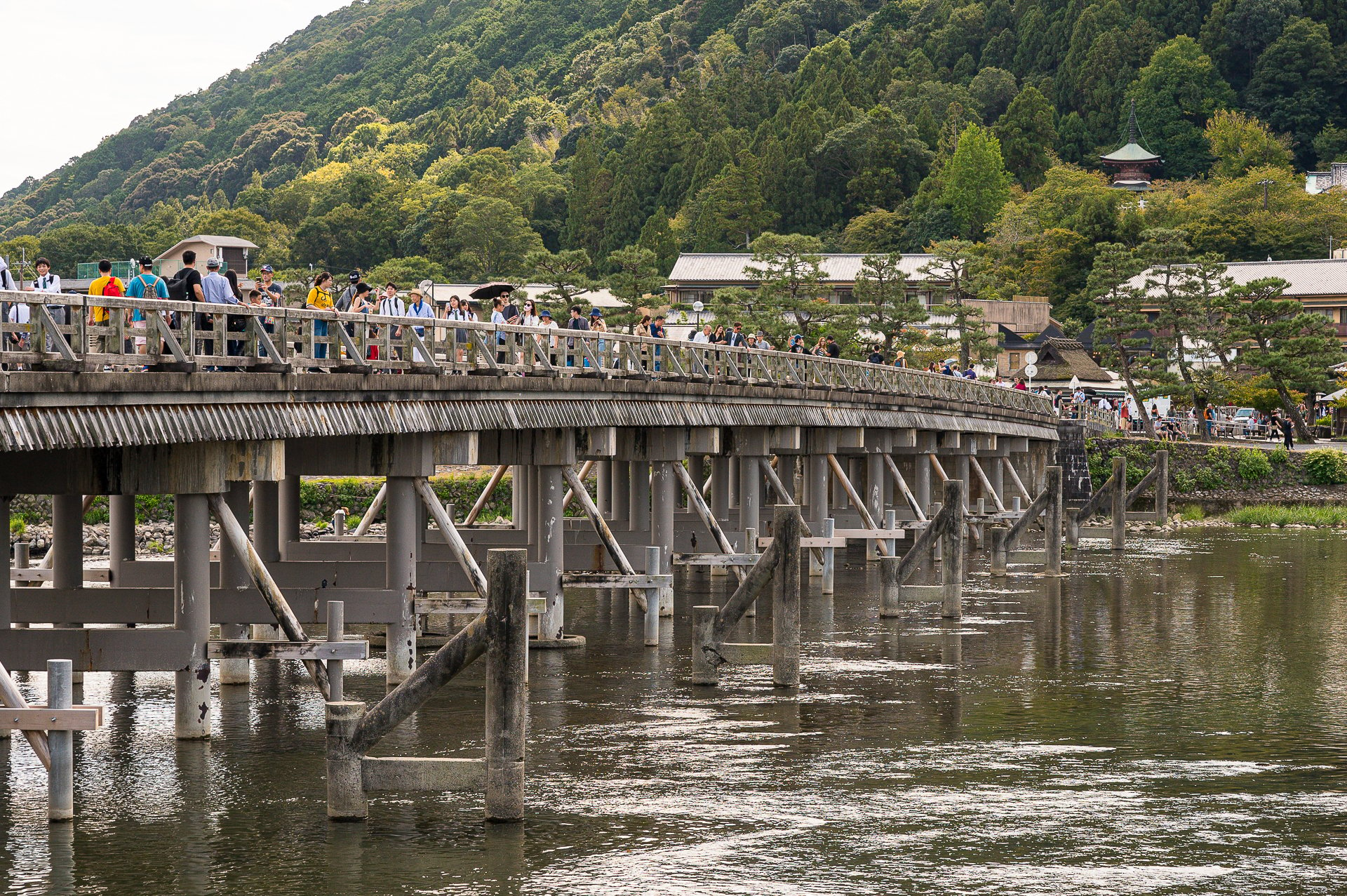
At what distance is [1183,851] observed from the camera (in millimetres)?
15039

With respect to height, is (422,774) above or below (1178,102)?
below

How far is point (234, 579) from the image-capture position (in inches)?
850

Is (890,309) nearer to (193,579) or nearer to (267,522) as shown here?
(267,522)

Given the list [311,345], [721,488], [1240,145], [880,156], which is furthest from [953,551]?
[1240,145]

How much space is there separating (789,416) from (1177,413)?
4620 cm

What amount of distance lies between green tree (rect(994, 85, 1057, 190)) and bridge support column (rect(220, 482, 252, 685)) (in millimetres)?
114279

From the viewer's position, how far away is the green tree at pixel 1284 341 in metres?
68.4

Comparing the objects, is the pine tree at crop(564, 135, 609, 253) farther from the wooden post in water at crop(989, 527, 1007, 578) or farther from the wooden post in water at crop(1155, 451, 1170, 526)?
the wooden post in water at crop(989, 527, 1007, 578)

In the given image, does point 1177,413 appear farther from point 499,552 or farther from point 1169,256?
point 499,552

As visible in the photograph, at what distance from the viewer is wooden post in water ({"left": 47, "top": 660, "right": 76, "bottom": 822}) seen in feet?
45.9

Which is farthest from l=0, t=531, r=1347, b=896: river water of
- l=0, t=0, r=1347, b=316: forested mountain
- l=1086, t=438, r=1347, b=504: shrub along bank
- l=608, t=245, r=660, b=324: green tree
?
l=0, t=0, r=1347, b=316: forested mountain

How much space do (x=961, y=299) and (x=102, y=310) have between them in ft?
236

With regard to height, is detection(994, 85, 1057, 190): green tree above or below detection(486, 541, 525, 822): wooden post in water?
above

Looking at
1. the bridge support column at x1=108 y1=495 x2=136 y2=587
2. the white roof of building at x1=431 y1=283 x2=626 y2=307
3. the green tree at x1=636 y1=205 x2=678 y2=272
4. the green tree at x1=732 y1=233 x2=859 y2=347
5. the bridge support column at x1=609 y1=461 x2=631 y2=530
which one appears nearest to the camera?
the bridge support column at x1=108 y1=495 x2=136 y2=587
